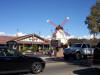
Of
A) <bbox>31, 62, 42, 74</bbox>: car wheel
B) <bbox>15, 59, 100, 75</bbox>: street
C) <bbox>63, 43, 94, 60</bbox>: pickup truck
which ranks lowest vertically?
<bbox>15, 59, 100, 75</bbox>: street

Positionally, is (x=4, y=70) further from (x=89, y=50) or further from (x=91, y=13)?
(x=91, y=13)

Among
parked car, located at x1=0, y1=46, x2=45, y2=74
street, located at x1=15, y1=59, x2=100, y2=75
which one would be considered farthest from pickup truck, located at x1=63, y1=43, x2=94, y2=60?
parked car, located at x1=0, y1=46, x2=45, y2=74

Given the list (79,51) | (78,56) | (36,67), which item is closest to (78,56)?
(78,56)

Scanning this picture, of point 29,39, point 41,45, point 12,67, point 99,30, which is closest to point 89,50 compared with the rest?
point 99,30

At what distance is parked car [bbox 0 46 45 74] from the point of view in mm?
7735

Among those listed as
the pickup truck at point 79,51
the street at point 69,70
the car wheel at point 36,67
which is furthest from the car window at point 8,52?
the pickup truck at point 79,51

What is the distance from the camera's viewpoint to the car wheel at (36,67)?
8.89 meters

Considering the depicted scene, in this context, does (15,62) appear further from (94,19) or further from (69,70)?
(94,19)

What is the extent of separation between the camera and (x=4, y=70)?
25.4 ft

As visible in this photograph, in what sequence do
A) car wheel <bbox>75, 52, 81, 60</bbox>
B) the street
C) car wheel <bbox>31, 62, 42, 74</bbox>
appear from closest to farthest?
car wheel <bbox>31, 62, 42, 74</bbox> < the street < car wheel <bbox>75, 52, 81, 60</bbox>

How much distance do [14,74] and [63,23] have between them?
109 feet

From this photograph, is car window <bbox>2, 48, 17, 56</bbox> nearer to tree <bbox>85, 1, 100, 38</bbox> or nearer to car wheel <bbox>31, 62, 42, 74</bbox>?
car wheel <bbox>31, 62, 42, 74</bbox>

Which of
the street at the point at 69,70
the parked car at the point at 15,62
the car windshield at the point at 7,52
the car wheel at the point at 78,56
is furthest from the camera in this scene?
the car wheel at the point at 78,56

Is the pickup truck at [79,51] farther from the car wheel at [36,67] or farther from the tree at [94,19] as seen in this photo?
the tree at [94,19]
